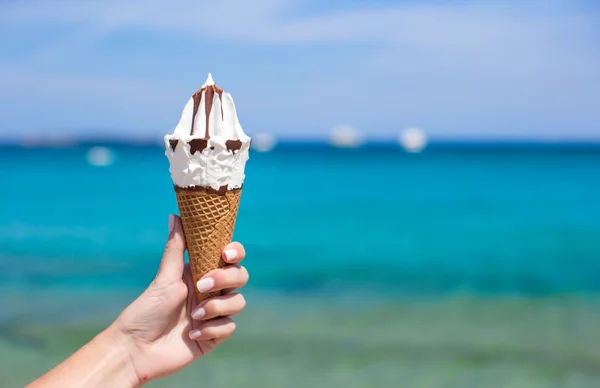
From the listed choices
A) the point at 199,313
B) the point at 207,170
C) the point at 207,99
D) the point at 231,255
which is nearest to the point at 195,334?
the point at 199,313

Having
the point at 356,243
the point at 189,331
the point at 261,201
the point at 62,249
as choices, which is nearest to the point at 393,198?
the point at 261,201

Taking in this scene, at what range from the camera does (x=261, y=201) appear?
78.8 ft

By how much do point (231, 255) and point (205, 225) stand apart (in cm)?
19

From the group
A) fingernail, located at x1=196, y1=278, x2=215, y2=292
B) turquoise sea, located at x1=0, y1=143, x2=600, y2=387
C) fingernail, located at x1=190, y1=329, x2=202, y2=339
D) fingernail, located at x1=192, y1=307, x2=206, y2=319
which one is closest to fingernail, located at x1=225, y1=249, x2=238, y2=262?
fingernail, located at x1=196, y1=278, x2=215, y2=292

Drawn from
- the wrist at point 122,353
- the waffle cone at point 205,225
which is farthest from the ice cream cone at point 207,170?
the wrist at point 122,353

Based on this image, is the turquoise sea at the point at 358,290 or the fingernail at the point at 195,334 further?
the turquoise sea at the point at 358,290

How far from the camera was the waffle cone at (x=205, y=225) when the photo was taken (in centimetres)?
286

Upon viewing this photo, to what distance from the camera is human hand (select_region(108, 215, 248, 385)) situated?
2.84m

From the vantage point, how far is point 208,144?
2.79 metres

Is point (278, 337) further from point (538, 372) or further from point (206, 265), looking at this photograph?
point (206, 265)

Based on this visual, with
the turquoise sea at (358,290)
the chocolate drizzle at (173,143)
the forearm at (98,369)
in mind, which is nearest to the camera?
the forearm at (98,369)

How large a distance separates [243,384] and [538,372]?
318cm

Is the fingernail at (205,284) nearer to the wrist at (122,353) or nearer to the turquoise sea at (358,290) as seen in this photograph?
the wrist at (122,353)

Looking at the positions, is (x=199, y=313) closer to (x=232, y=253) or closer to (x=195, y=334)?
(x=195, y=334)
